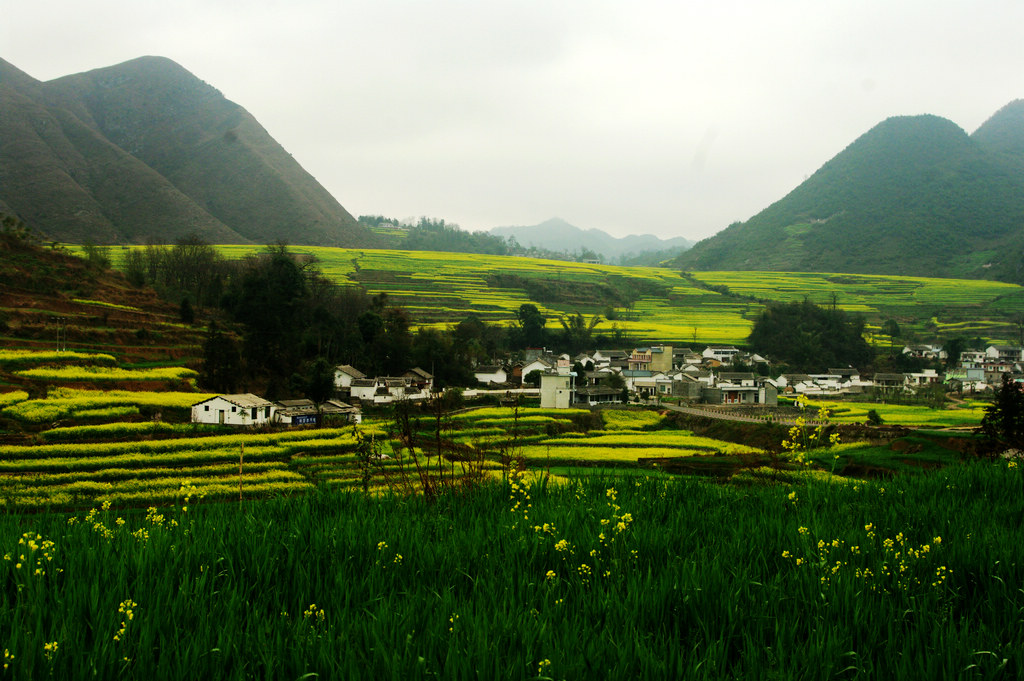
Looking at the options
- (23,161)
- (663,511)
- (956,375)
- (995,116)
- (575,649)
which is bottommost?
(956,375)

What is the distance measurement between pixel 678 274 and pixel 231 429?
322 feet

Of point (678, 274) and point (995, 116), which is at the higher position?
point (995, 116)

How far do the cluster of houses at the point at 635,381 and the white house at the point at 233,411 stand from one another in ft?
0.12

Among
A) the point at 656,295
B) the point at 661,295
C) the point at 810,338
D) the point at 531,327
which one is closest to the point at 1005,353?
the point at 810,338

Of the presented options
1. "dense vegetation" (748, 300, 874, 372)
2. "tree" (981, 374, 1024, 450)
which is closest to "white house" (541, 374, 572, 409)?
"tree" (981, 374, 1024, 450)

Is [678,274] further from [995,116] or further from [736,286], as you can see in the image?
[995,116]

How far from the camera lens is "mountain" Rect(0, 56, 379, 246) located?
87500 millimetres

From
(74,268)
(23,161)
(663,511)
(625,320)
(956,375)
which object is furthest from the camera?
(23,161)

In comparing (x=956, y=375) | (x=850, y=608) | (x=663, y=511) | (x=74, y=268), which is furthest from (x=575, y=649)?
(x=956, y=375)

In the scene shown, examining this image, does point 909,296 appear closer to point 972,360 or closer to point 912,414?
point 972,360

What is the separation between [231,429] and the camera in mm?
23422

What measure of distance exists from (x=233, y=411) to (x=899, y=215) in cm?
12519

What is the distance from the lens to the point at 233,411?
83.4ft

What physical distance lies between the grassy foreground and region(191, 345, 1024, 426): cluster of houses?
23.5 metres
